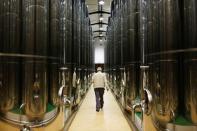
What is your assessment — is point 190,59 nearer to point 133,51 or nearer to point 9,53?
point 9,53

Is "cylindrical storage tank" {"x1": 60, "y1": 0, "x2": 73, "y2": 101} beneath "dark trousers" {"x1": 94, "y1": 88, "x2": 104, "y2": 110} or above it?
above

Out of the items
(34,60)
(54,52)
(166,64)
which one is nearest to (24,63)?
(34,60)

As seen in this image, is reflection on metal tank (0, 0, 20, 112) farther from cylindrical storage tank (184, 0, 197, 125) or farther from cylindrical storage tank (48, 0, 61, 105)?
cylindrical storage tank (184, 0, 197, 125)

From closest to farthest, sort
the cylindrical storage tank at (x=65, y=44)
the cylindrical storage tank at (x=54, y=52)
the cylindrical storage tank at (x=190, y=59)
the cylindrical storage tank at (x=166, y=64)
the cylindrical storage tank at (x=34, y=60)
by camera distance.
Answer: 1. the cylindrical storage tank at (x=190, y=59)
2. the cylindrical storage tank at (x=166, y=64)
3. the cylindrical storage tank at (x=34, y=60)
4. the cylindrical storage tank at (x=54, y=52)
5. the cylindrical storage tank at (x=65, y=44)

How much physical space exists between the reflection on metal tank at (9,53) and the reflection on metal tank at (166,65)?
150 cm

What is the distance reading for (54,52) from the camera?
137 inches

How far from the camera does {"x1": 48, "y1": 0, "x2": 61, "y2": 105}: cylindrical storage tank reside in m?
3.27

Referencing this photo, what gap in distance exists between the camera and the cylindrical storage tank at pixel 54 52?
129 inches

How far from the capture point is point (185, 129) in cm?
216

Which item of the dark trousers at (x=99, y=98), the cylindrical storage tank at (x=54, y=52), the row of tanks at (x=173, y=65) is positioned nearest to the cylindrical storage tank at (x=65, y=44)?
the cylindrical storage tank at (x=54, y=52)

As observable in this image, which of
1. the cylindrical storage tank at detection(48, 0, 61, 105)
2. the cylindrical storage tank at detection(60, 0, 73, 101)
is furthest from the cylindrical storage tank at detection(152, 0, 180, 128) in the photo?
the cylindrical storage tank at detection(60, 0, 73, 101)

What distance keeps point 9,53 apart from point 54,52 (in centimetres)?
92

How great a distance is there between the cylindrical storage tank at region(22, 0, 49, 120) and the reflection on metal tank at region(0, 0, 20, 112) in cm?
9

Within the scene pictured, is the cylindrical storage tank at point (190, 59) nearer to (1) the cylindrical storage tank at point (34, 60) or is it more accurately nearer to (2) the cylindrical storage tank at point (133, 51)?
(1) the cylindrical storage tank at point (34, 60)
